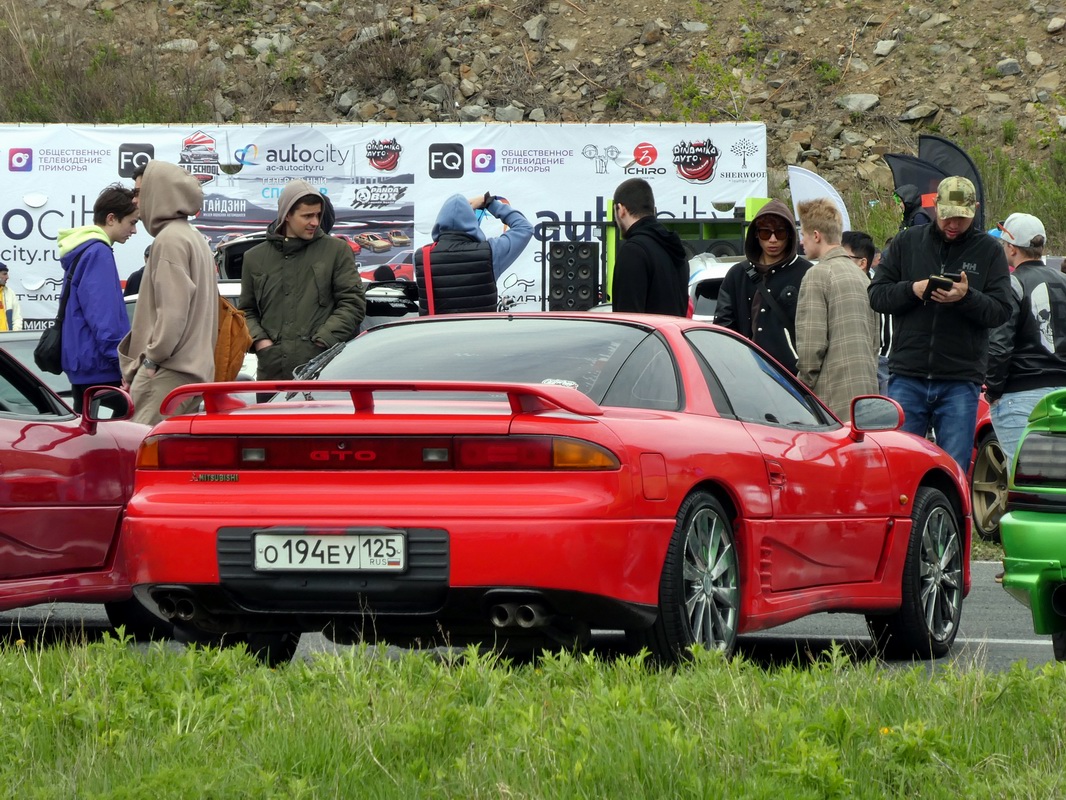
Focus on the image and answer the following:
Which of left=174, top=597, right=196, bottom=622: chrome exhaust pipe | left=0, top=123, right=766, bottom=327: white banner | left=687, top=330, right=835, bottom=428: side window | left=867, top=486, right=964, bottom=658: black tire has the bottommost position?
left=867, top=486, right=964, bottom=658: black tire

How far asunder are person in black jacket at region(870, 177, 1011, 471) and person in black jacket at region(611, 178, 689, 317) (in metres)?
1.11

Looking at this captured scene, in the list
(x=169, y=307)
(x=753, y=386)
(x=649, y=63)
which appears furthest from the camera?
(x=649, y=63)

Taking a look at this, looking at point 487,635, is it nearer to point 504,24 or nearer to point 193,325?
point 193,325

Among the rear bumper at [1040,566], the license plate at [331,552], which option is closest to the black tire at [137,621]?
the license plate at [331,552]

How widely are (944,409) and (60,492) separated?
15.7 ft

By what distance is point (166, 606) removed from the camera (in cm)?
562

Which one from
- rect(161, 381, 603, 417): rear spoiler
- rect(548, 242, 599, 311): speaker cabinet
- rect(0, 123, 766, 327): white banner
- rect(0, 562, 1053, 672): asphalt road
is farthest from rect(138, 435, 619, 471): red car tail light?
rect(0, 123, 766, 327): white banner

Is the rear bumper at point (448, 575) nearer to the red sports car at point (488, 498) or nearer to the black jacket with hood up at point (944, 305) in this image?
the red sports car at point (488, 498)

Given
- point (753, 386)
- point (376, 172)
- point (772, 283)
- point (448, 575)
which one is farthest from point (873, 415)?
point (376, 172)

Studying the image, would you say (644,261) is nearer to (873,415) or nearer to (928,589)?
(873,415)

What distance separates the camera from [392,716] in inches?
168

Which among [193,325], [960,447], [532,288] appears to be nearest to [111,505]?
[193,325]

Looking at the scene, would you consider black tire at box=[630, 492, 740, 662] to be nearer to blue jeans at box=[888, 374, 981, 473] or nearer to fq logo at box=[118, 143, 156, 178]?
blue jeans at box=[888, 374, 981, 473]

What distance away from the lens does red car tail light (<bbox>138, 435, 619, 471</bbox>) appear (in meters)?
5.17
